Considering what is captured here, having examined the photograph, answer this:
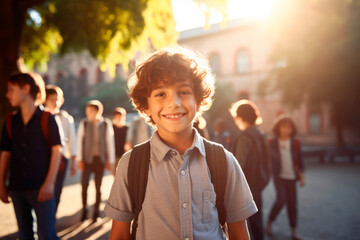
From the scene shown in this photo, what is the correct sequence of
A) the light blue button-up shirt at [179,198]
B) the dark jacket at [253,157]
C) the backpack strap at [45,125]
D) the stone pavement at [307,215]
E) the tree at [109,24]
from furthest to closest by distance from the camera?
the tree at [109,24] < the stone pavement at [307,215] < the dark jacket at [253,157] < the backpack strap at [45,125] < the light blue button-up shirt at [179,198]

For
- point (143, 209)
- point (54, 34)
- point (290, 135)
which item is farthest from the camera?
point (54, 34)

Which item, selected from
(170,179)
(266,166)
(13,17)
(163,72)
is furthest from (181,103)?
(13,17)

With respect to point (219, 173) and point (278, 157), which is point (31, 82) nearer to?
point (219, 173)

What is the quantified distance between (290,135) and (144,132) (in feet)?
8.44

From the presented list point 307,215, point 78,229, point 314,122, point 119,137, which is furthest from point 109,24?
point 314,122

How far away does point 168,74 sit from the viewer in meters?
1.64

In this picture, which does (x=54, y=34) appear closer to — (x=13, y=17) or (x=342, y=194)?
(x=13, y=17)

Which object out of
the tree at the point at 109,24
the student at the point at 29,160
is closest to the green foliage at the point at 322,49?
the tree at the point at 109,24

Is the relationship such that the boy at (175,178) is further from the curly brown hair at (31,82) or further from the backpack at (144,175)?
the curly brown hair at (31,82)

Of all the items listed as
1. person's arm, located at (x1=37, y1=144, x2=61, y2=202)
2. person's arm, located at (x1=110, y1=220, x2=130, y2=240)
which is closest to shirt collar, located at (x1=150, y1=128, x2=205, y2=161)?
person's arm, located at (x1=110, y1=220, x2=130, y2=240)

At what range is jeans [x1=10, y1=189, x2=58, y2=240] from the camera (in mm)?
2645

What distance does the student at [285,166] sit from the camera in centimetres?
486

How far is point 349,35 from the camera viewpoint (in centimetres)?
1449

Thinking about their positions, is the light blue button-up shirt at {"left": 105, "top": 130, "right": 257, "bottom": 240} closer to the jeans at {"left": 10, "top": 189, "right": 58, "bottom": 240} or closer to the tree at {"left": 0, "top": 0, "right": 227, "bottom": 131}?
the jeans at {"left": 10, "top": 189, "right": 58, "bottom": 240}
